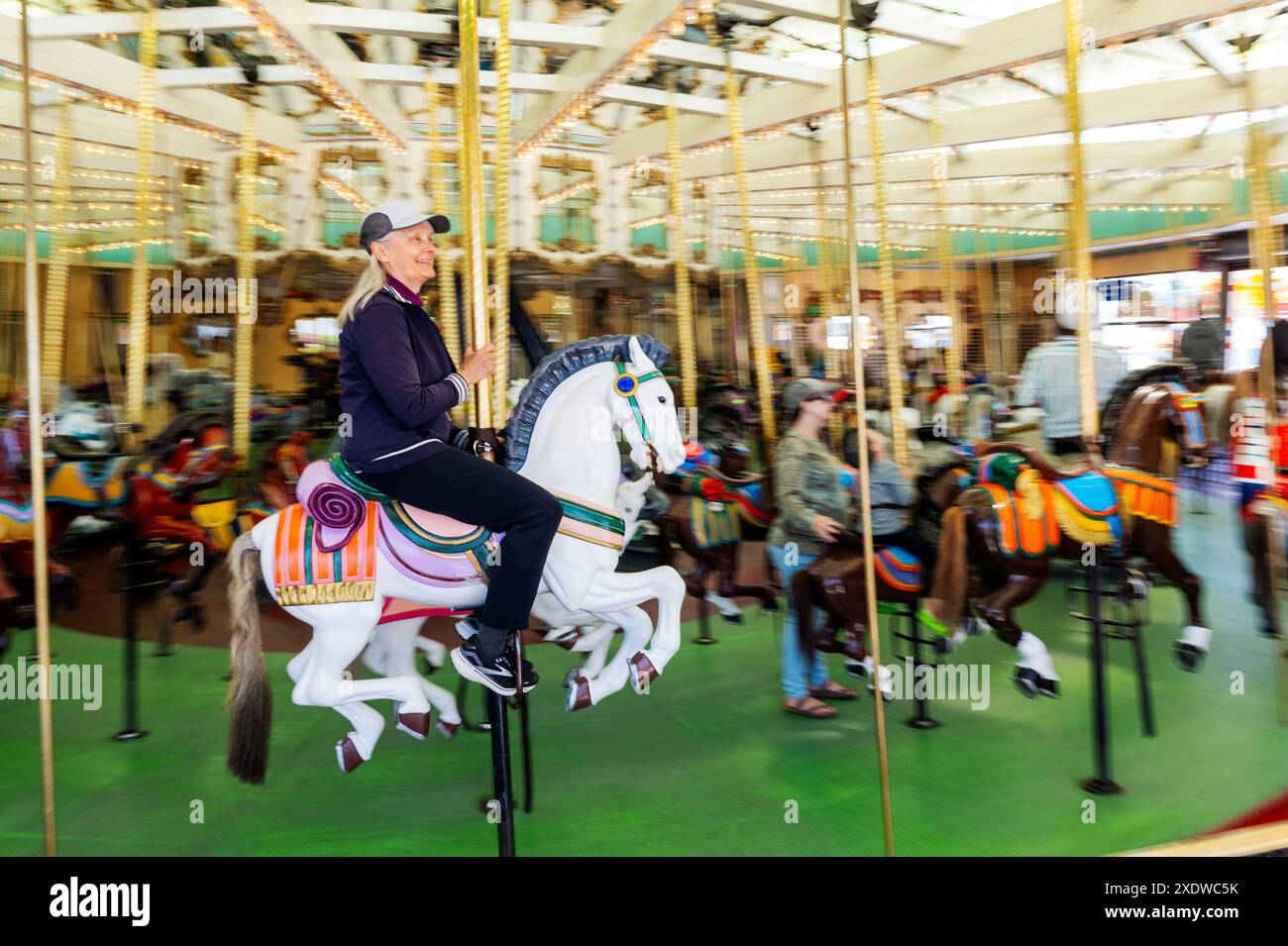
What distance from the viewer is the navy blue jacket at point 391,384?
7.47 ft

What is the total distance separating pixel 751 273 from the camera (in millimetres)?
3535

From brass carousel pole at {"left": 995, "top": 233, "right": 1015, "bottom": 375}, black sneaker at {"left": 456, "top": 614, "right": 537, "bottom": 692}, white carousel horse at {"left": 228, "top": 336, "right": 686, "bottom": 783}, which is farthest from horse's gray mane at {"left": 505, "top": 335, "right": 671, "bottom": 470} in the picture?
brass carousel pole at {"left": 995, "top": 233, "right": 1015, "bottom": 375}

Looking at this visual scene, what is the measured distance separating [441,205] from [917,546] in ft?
6.91

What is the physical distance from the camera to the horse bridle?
2.50m

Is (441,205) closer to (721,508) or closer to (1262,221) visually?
(721,508)

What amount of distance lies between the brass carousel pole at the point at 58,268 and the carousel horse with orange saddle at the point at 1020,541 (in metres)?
2.74

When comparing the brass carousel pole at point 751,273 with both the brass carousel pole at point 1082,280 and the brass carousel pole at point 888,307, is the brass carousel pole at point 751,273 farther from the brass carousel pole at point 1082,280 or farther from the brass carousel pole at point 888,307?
the brass carousel pole at point 1082,280

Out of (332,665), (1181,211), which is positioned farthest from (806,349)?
(332,665)

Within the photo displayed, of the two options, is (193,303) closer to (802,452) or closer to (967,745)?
(802,452)

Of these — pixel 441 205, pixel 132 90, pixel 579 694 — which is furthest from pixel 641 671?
pixel 132 90

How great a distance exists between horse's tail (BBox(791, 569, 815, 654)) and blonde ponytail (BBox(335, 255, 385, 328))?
190 centimetres

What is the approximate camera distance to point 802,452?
344cm

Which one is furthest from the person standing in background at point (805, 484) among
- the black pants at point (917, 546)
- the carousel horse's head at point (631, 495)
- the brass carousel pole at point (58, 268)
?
the brass carousel pole at point (58, 268)
